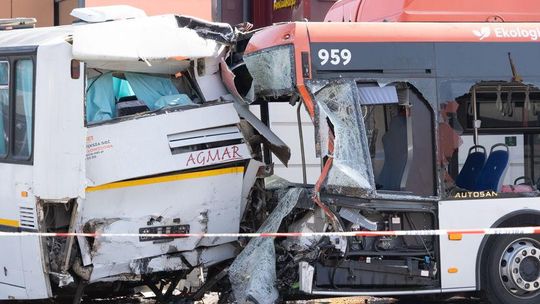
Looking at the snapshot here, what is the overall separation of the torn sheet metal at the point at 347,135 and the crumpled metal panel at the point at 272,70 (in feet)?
0.89

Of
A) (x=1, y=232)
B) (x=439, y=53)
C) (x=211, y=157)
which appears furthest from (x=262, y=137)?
(x=1, y=232)

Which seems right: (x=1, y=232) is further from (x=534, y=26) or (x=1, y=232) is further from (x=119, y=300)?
(x=534, y=26)

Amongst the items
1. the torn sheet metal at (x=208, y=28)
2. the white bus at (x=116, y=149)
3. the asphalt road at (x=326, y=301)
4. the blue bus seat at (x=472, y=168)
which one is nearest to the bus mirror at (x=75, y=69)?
the white bus at (x=116, y=149)

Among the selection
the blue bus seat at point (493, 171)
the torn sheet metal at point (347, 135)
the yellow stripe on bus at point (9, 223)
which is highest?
the torn sheet metal at point (347, 135)

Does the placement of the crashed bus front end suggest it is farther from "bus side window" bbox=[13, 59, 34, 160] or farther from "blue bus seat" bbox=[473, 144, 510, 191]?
"blue bus seat" bbox=[473, 144, 510, 191]

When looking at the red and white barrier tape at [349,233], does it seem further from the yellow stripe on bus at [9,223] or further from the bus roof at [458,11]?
the bus roof at [458,11]

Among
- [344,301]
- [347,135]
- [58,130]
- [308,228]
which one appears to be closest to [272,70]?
[347,135]

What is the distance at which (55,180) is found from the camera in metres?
6.84

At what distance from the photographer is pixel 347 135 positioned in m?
7.32

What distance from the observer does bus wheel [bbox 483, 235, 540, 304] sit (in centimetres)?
776

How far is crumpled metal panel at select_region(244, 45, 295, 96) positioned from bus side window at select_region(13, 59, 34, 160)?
199 centimetres

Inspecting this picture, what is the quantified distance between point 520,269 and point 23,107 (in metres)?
4.73

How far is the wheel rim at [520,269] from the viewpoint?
7.78m

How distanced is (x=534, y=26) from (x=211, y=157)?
3.38m
